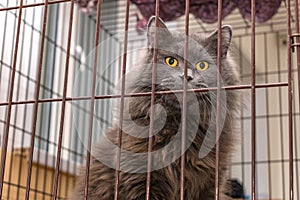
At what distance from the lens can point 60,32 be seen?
2.61 metres

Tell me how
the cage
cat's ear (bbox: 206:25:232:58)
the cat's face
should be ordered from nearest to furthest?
the cat's face, cat's ear (bbox: 206:25:232:58), the cage

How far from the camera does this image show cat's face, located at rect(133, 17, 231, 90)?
4.61ft

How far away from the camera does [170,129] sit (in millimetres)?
1478

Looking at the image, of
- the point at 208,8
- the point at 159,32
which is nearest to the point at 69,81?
the point at 208,8

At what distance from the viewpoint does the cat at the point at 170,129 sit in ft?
4.71

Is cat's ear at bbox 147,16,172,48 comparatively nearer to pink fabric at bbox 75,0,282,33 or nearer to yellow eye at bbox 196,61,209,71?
yellow eye at bbox 196,61,209,71

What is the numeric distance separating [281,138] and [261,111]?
347 mm

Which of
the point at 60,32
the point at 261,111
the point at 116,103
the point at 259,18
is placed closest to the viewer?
the point at 116,103

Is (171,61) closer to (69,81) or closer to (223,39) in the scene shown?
(223,39)

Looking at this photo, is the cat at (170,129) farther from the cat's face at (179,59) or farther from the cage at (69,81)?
the cage at (69,81)

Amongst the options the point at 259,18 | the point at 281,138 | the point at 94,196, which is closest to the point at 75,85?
the point at 259,18

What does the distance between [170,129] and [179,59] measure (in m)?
0.20

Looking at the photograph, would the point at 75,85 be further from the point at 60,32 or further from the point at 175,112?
the point at 175,112

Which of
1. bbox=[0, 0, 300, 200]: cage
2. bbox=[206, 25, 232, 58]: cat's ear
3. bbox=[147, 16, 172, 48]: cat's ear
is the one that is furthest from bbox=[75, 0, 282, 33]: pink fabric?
bbox=[147, 16, 172, 48]: cat's ear
